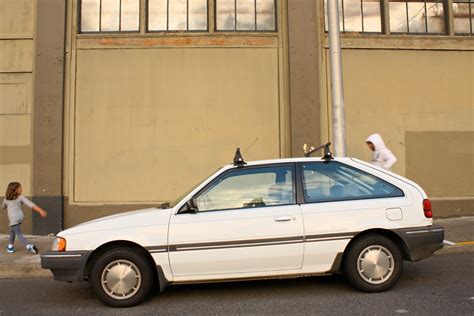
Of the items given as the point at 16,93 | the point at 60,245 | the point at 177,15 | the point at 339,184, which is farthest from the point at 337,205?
the point at 16,93

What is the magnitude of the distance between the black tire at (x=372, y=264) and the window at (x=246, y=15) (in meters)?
6.83

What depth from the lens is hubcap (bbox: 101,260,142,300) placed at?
5082mm

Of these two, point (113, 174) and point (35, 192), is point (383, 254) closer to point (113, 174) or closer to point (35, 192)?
point (113, 174)

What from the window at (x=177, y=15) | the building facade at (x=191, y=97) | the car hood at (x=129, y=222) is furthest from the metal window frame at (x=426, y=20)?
the car hood at (x=129, y=222)

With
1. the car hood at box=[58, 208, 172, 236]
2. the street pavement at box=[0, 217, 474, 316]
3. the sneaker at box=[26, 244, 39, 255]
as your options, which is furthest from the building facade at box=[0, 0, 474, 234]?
the car hood at box=[58, 208, 172, 236]

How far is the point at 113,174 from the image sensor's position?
10.2 m

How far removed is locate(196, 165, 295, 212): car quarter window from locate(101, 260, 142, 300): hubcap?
1.00 meters

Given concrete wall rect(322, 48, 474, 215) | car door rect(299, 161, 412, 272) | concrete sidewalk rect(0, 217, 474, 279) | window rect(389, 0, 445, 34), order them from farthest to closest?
1. window rect(389, 0, 445, 34)
2. concrete wall rect(322, 48, 474, 215)
3. concrete sidewalk rect(0, 217, 474, 279)
4. car door rect(299, 161, 412, 272)

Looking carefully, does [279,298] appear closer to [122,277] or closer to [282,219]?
[282,219]

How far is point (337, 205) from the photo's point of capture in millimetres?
5289

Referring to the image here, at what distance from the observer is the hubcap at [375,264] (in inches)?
206

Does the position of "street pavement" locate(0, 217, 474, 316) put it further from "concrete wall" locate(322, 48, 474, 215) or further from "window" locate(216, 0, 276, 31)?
"window" locate(216, 0, 276, 31)

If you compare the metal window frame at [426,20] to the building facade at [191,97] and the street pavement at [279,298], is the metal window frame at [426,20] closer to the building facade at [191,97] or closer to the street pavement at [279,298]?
the building facade at [191,97]

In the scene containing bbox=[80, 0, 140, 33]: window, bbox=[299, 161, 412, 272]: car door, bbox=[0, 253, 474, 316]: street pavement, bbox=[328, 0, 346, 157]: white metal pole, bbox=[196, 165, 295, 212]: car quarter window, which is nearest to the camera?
bbox=[0, 253, 474, 316]: street pavement
